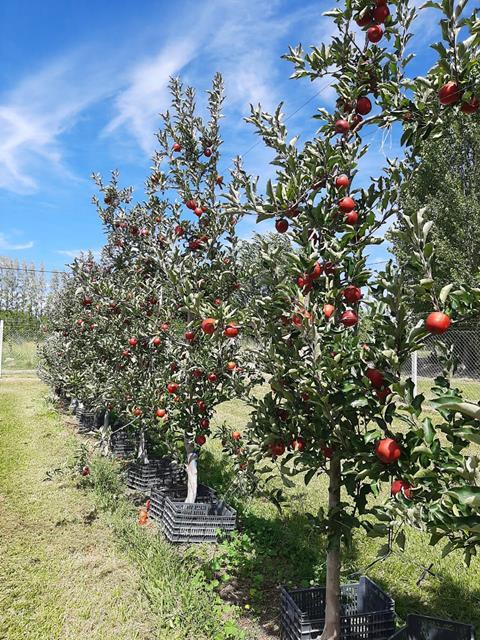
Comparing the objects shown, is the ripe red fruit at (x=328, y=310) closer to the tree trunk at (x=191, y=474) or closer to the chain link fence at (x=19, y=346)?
the tree trunk at (x=191, y=474)

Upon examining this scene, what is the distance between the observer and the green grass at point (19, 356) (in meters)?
22.7

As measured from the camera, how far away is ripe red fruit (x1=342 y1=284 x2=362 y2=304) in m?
2.45

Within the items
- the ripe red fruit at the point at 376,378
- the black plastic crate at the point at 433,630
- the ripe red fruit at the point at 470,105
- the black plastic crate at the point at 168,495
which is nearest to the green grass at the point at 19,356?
the black plastic crate at the point at 168,495

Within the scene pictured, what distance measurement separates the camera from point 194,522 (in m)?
4.34

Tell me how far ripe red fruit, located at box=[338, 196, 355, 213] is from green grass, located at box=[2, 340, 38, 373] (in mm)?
21486

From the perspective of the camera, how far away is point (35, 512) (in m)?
5.09

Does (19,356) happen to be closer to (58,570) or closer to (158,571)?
(58,570)

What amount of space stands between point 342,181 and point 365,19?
919 millimetres

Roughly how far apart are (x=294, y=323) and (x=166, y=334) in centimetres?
233

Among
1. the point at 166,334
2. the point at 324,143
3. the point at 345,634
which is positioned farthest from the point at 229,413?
the point at 324,143

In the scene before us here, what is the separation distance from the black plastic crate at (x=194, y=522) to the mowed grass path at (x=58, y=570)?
519 millimetres

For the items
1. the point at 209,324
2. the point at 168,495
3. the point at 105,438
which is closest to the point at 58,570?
the point at 168,495

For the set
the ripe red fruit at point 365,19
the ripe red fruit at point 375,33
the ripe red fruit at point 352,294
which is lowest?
the ripe red fruit at point 352,294

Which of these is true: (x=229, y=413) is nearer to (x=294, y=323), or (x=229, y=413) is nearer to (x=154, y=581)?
(x=154, y=581)
